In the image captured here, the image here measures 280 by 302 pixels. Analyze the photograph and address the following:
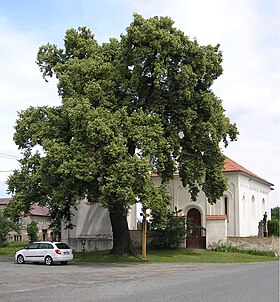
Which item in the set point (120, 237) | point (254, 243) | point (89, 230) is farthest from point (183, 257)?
point (89, 230)

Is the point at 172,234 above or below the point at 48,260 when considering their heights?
above

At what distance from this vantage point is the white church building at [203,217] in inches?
1629

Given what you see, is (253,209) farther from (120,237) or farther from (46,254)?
(46,254)

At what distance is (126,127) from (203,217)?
18.8 meters

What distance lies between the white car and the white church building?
34.1 ft

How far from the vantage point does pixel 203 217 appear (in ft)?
148

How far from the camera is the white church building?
136 feet

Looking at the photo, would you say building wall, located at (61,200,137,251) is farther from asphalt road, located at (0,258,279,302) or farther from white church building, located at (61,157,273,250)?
asphalt road, located at (0,258,279,302)

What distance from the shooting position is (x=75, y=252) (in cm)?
4050

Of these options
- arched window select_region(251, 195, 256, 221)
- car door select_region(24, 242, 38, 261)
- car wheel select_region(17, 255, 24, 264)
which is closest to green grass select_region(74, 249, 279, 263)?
car door select_region(24, 242, 38, 261)

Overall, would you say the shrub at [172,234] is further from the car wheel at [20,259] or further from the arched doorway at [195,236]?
the car wheel at [20,259]

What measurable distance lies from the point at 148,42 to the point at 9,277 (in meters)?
16.4

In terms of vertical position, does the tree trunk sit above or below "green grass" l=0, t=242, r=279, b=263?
above

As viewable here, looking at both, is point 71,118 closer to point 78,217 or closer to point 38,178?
point 38,178
